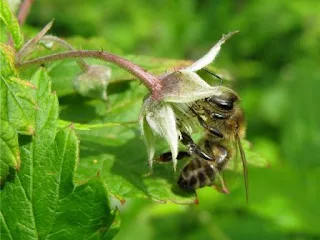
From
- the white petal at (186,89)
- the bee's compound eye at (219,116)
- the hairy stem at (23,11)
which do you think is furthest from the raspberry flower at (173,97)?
the hairy stem at (23,11)

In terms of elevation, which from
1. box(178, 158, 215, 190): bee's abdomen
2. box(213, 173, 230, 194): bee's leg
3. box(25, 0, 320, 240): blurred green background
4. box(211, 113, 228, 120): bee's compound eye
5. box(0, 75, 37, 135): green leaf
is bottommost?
box(25, 0, 320, 240): blurred green background

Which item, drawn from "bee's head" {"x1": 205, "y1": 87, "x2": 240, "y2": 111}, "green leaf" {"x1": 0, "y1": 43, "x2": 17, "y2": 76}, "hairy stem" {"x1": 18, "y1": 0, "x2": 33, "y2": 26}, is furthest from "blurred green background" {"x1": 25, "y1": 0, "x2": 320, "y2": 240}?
"green leaf" {"x1": 0, "y1": 43, "x2": 17, "y2": 76}

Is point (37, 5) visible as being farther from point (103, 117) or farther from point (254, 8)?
point (103, 117)

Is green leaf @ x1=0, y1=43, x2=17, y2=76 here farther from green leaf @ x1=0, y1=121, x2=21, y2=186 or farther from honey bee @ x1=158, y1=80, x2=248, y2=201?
honey bee @ x1=158, y1=80, x2=248, y2=201

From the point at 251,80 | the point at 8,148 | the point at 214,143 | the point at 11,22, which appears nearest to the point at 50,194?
the point at 8,148

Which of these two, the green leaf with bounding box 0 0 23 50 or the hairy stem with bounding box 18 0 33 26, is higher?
the green leaf with bounding box 0 0 23 50

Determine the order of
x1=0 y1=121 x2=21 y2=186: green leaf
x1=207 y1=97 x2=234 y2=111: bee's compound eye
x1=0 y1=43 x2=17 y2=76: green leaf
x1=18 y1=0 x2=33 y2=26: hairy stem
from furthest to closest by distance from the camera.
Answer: x1=18 y1=0 x2=33 y2=26: hairy stem
x1=207 y1=97 x2=234 y2=111: bee's compound eye
x1=0 y1=43 x2=17 y2=76: green leaf
x1=0 y1=121 x2=21 y2=186: green leaf

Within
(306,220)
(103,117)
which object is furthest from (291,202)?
(103,117)
